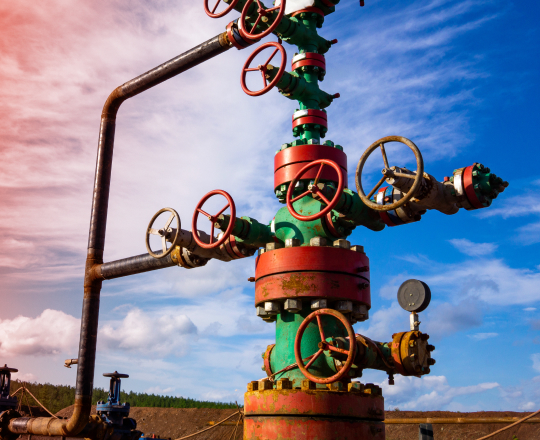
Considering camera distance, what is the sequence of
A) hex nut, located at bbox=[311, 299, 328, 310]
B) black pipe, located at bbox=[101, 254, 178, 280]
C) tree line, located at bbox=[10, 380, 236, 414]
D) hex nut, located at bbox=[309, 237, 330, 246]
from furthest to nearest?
tree line, located at bbox=[10, 380, 236, 414], black pipe, located at bbox=[101, 254, 178, 280], hex nut, located at bbox=[309, 237, 330, 246], hex nut, located at bbox=[311, 299, 328, 310]

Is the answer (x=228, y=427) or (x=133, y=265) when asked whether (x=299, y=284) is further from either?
(x=228, y=427)

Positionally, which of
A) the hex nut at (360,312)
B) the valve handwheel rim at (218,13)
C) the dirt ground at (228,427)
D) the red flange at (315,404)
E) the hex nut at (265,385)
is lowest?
the dirt ground at (228,427)

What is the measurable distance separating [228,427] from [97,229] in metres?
12.1

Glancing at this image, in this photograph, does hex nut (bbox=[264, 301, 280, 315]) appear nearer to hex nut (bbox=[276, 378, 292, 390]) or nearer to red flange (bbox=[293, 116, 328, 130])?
hex nut (bbox=[276, 378, 292, 390])

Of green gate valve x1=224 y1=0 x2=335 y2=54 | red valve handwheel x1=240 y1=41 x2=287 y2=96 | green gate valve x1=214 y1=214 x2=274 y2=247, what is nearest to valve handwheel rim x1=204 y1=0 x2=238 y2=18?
green gate valve x1=224 y1=0 x2=335 y2=54

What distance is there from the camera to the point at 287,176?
5.38 m

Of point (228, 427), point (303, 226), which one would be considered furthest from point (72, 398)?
point (303, 226)

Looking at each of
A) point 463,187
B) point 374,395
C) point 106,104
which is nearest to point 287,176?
point 463,187

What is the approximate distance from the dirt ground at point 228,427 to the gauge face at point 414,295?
9564mm

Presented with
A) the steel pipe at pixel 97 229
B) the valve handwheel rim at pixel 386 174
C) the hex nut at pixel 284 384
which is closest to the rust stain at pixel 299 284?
the hex nut at pixel 284 384

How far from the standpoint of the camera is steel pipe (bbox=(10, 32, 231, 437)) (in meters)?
7.34

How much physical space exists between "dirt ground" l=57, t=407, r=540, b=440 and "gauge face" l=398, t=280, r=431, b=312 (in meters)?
9.56

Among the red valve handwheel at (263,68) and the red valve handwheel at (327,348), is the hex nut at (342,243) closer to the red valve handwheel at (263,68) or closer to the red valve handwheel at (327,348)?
the red valve handwheel at (327,348)

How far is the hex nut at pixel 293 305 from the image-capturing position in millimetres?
4766
